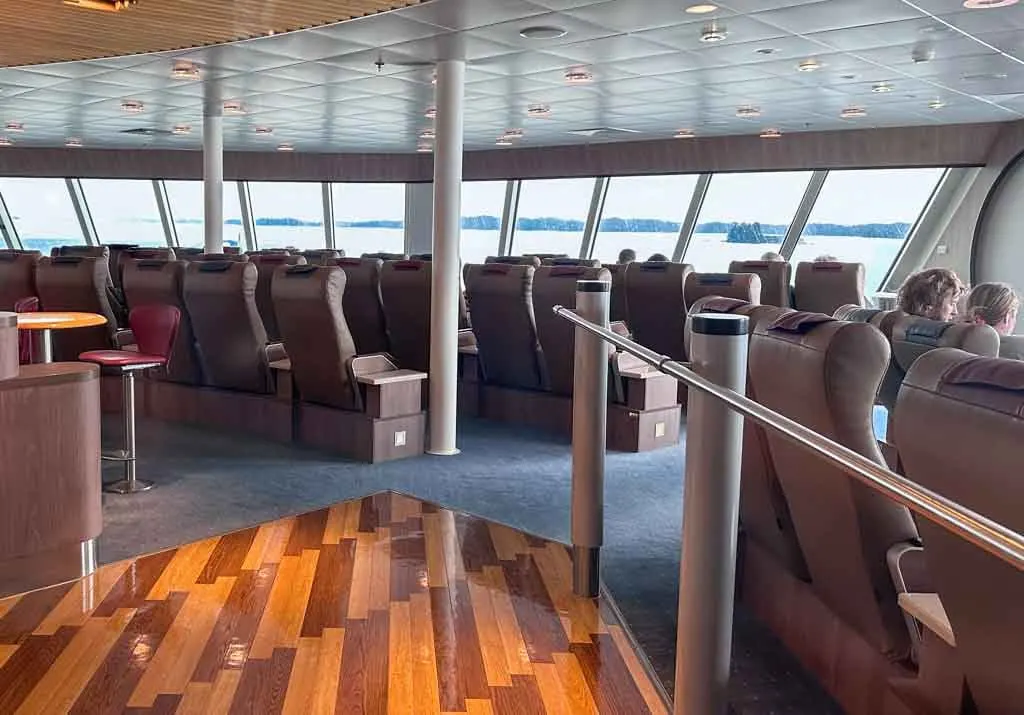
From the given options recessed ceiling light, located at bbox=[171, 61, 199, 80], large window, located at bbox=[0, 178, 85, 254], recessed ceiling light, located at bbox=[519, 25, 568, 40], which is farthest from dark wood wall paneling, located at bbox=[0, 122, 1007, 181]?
recessed ceiling light, located at bbox=[171, 61, 199, 80]

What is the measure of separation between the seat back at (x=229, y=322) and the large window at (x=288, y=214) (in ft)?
36.9

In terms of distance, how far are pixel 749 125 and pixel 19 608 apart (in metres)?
9.96

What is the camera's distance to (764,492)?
112 inches

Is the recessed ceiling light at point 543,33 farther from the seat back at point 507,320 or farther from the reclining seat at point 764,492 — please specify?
the reclining seat at point 764,492

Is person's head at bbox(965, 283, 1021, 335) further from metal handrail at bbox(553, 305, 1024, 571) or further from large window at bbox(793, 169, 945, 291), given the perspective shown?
large window at bbox(793, 169, 945, 291)

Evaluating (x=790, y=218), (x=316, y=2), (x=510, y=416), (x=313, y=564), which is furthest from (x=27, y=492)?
(x=790, y=218)

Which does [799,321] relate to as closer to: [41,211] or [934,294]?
[934,294]

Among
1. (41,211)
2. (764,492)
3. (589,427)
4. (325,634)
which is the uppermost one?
(41,211)

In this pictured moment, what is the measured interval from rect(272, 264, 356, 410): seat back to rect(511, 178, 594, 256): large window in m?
9.78

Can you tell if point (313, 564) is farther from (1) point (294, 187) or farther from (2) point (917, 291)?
(1) point (294, 187)

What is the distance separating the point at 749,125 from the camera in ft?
37.1

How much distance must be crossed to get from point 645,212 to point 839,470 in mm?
12982

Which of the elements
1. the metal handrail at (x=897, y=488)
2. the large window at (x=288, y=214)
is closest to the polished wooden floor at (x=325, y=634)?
the metal handrail at (x=897, y=488)

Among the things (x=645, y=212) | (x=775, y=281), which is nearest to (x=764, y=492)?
(x=775, y=281)
